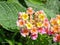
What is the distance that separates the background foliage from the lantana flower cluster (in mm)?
69

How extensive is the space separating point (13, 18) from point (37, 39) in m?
0.20

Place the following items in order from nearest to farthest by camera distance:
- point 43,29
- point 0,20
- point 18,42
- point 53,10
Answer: point 43,29 < point 0,20 < point 18,42 < point 53,10

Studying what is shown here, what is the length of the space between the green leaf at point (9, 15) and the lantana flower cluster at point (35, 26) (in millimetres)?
125

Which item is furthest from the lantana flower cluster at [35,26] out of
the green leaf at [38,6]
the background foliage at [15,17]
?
the green leaf at [38,6]

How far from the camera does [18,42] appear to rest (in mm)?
1614

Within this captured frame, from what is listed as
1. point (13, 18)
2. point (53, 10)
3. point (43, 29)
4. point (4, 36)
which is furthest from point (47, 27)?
point (53, 10)

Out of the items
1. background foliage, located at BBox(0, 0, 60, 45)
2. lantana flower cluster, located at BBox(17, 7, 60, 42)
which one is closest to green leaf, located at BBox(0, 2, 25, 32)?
background foliage, located at BBox(0, 0, 60, 45)

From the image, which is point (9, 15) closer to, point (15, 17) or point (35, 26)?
point (15, 17)

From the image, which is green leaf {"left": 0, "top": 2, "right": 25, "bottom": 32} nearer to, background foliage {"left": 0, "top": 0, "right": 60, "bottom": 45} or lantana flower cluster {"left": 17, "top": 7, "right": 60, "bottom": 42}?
background foliage {"left": 0, "top": 0, "right": 60, "bottom": 45}

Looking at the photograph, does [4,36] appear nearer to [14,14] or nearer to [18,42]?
[18,42]

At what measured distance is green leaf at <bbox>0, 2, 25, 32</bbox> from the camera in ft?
4.65

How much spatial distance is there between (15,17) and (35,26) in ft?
0.76

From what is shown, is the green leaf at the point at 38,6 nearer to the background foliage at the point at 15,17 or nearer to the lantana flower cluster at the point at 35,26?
the background foliage at the point at 15,17

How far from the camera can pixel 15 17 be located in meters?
1.49
